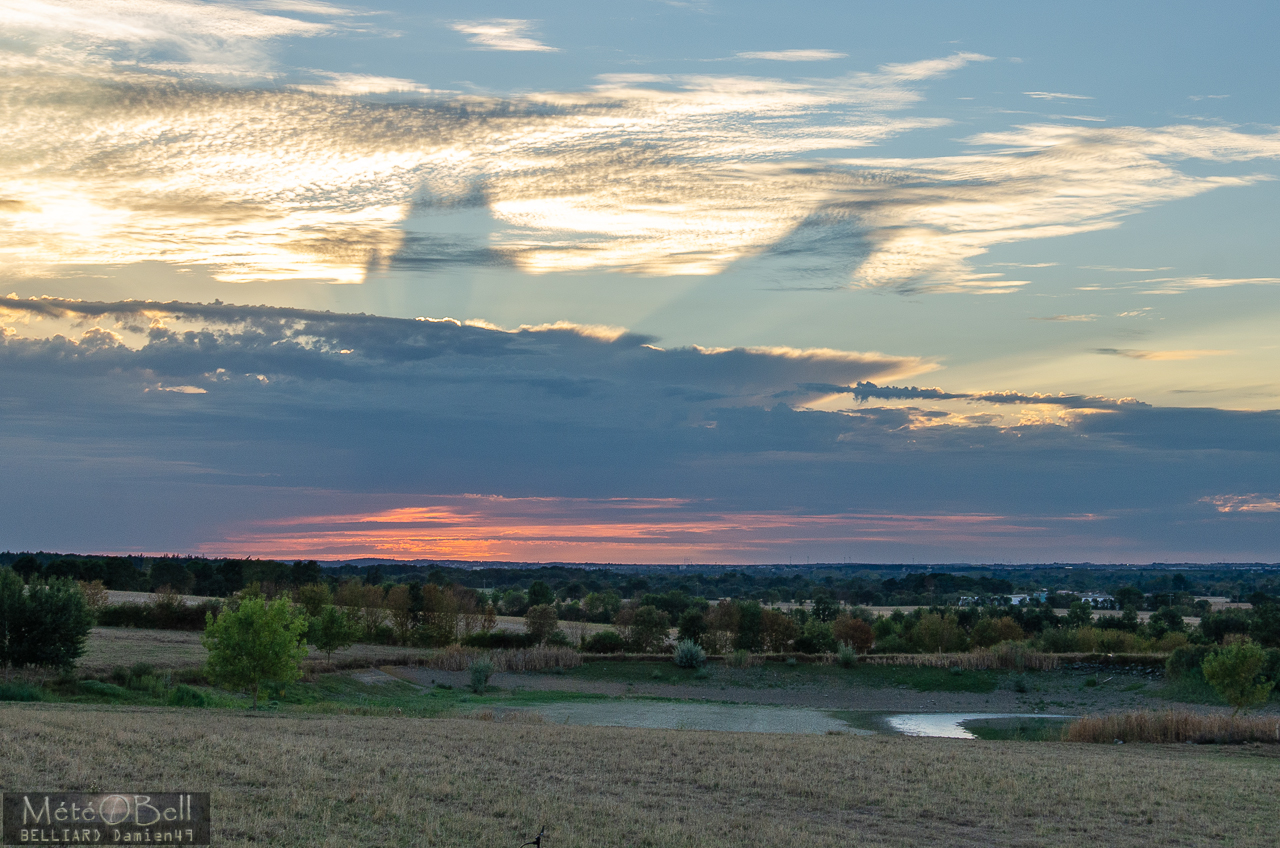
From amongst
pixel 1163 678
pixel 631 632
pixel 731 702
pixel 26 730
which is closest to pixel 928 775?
pixel 26 730

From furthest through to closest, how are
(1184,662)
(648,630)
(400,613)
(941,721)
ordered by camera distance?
1. (400,613)
2. (648,630)
3. (1184,662)
4. (941,721)

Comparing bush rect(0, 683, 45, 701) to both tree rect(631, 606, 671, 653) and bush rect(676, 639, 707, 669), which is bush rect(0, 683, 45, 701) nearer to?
bush rect(676, 639, 707, 669)

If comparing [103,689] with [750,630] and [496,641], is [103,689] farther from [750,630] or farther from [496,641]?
[750,630]

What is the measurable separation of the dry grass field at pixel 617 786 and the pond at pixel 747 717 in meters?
19.9

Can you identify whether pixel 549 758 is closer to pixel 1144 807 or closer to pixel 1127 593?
pixel 1144 807

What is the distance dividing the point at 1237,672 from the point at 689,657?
42.1 metres

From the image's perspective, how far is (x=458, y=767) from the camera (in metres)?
20.4

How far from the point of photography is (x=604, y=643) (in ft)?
286

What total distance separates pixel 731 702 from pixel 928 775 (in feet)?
148

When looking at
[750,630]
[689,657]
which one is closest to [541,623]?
[689,657]

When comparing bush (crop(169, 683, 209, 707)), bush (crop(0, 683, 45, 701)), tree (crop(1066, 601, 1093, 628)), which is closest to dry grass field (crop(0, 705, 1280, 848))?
bush (crop(169, 683, 209, 707))

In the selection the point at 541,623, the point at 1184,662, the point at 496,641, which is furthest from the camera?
the point at 541,623

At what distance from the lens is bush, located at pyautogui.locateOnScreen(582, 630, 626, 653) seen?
283 ft

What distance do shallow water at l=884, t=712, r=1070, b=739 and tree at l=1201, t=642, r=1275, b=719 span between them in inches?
443
